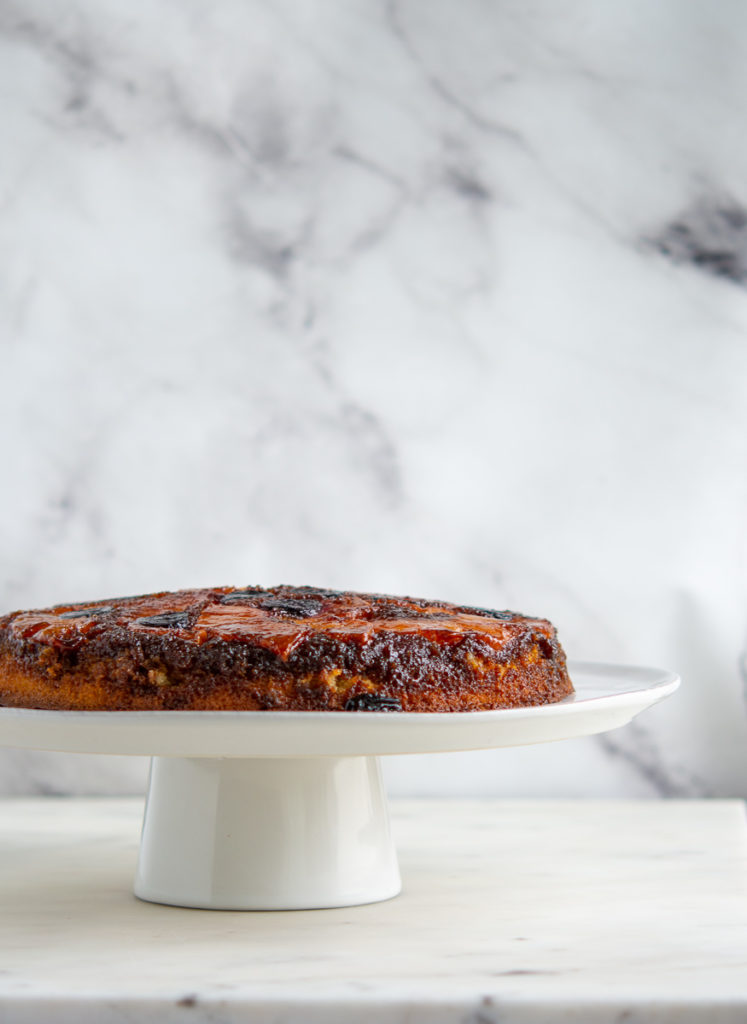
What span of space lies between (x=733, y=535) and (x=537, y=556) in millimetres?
273

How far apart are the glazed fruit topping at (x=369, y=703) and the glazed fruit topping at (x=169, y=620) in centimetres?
15

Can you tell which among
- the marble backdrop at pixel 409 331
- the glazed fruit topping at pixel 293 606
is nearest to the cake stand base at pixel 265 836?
the glazed fruit topping at pixel 293 606

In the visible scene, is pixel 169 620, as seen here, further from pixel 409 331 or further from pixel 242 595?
pixel 409 331

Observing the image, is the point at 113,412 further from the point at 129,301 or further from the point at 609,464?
the point at 609,464

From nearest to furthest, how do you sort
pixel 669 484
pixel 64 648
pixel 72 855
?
pixel 64 648 < pixel 72 855 < pixel 669 484

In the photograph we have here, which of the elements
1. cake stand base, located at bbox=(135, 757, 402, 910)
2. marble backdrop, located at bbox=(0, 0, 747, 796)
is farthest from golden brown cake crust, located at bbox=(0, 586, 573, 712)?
marble backdrop, located at bbox=(0, 0, 747, 796)

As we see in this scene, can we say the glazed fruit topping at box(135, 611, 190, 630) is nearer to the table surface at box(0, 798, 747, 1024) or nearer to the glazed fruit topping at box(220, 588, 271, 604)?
the glazed fruit topping at box(220, 588, 271, 604)

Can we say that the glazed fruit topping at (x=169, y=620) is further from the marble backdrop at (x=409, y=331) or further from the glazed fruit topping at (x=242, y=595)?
the marble backdrop at (x=409, y=331)

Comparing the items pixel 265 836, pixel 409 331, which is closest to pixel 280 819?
pixel 265 836

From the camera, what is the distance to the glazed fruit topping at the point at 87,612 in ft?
3.18

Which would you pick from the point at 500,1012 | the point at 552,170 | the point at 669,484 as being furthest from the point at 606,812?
the point at 552,170

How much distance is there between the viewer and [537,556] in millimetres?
1591

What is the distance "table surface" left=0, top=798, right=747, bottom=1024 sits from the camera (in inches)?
28.8

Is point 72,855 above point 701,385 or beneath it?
beneath
